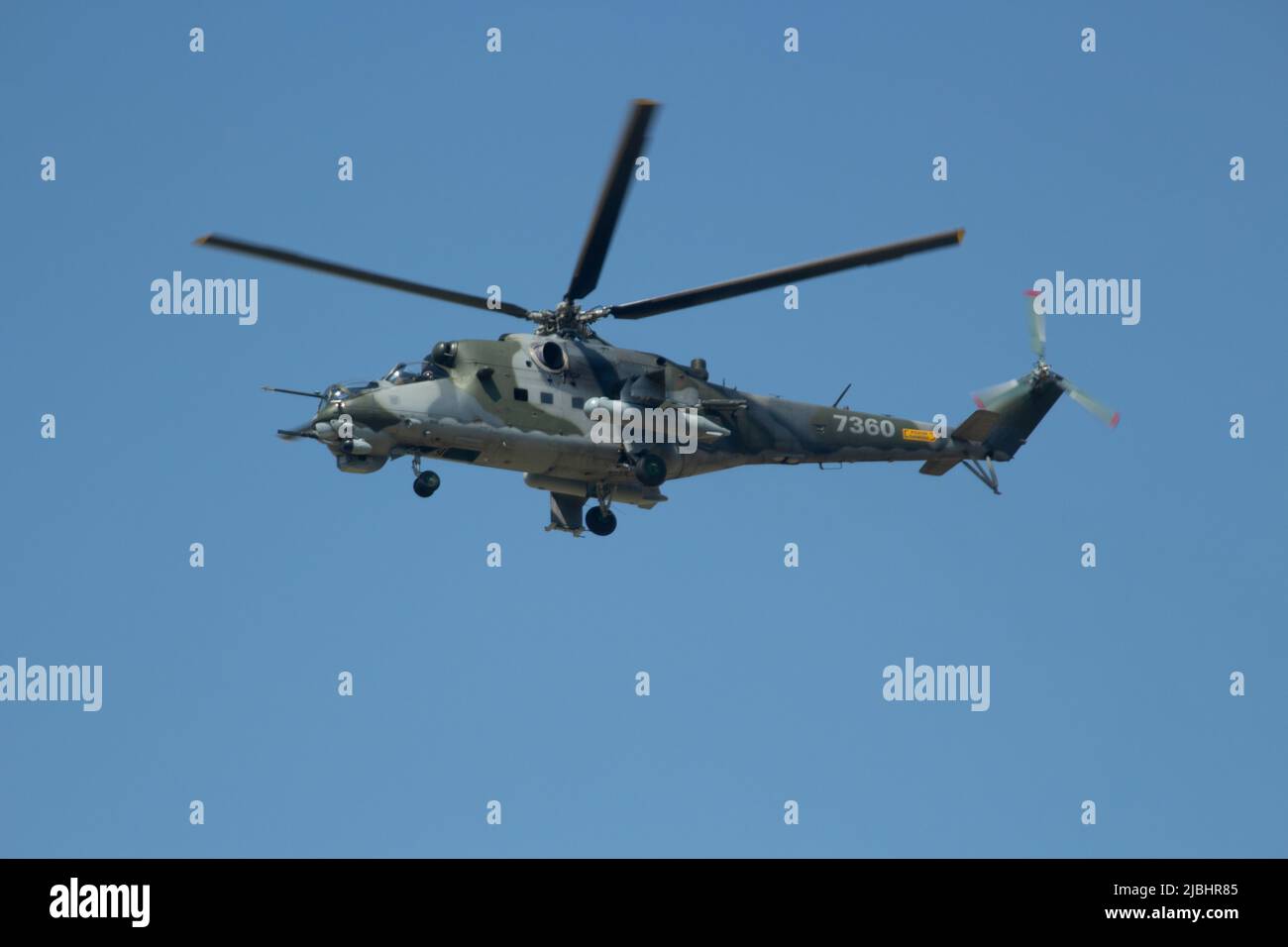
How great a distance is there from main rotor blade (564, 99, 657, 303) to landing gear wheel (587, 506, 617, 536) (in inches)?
171

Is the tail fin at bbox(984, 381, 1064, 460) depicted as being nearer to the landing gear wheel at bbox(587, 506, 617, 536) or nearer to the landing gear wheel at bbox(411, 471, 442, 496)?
the landing gear wheel at bbox(587, 506, 617, 536)

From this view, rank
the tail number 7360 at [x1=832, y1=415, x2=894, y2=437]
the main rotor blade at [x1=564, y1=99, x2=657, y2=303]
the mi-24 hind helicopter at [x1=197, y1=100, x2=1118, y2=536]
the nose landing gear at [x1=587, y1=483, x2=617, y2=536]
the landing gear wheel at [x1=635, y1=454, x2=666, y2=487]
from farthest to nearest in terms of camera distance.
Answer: the tail number 7360 at [x1=832, y1=415, x2=894, y2=437], the nose landing gear at [x1=587, y1=483, x2=617, y2=536], the landing gear wheel at [x1=635, y1=454, x2=666, y2=487], the mi-24 hind helicopter at [x1=197, y1=100, x2=1118, y2=536], the main rotor blade at [x1=564, y1=99, x2=657, y2=303]

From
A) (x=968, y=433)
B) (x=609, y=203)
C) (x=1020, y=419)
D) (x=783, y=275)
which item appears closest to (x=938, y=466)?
(x=968, y=433)

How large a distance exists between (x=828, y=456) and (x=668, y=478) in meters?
3.79

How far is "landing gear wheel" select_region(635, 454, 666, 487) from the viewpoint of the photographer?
38.0m

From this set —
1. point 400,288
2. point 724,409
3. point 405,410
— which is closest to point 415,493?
point 405,410

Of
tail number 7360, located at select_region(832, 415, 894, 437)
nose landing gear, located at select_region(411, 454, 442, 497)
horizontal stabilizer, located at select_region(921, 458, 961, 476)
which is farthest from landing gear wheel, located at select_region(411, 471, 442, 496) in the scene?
horizontal stabilizer, located at select_region(921, 458, 961, 476)

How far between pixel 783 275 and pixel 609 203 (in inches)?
133

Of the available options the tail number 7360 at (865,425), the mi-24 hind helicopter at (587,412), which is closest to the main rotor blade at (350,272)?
the mi-24 hind helicopter at (587,412)

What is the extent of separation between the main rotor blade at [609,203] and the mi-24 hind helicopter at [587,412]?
0.03m

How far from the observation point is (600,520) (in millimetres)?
39156

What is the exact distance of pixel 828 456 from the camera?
40.7 metres

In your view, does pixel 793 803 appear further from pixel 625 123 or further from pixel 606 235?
pixel 625 123

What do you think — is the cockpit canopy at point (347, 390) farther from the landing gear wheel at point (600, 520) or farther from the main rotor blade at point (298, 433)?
the landing gear wheel at point (600, 520)
